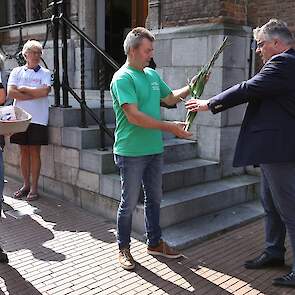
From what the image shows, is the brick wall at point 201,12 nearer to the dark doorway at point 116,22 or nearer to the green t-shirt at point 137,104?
the green t-shirt at point 137,104

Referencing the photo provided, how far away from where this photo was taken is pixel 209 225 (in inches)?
177

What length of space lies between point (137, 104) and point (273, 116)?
1017 mm

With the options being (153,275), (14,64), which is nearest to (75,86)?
(14,64)

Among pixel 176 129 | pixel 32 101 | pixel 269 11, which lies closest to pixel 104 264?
pixel 176 129

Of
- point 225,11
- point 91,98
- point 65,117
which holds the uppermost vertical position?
point 225,11

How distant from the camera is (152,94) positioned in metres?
3.59

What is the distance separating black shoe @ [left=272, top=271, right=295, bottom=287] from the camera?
342cm

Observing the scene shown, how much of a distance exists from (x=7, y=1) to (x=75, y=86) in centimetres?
376

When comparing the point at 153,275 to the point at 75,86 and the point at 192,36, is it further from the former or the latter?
the point at 75,86

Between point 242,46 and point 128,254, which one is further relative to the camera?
point 242,46

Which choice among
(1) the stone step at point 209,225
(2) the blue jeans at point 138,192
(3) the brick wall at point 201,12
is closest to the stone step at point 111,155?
(1) the stone step at point 209,225

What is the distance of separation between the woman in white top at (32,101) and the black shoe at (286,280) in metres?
3.05

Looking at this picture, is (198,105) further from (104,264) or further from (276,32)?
(104,264)

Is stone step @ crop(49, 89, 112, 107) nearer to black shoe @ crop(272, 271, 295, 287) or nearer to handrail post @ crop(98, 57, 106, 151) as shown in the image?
handrail post @ crop(98, 57, 106, 151)
